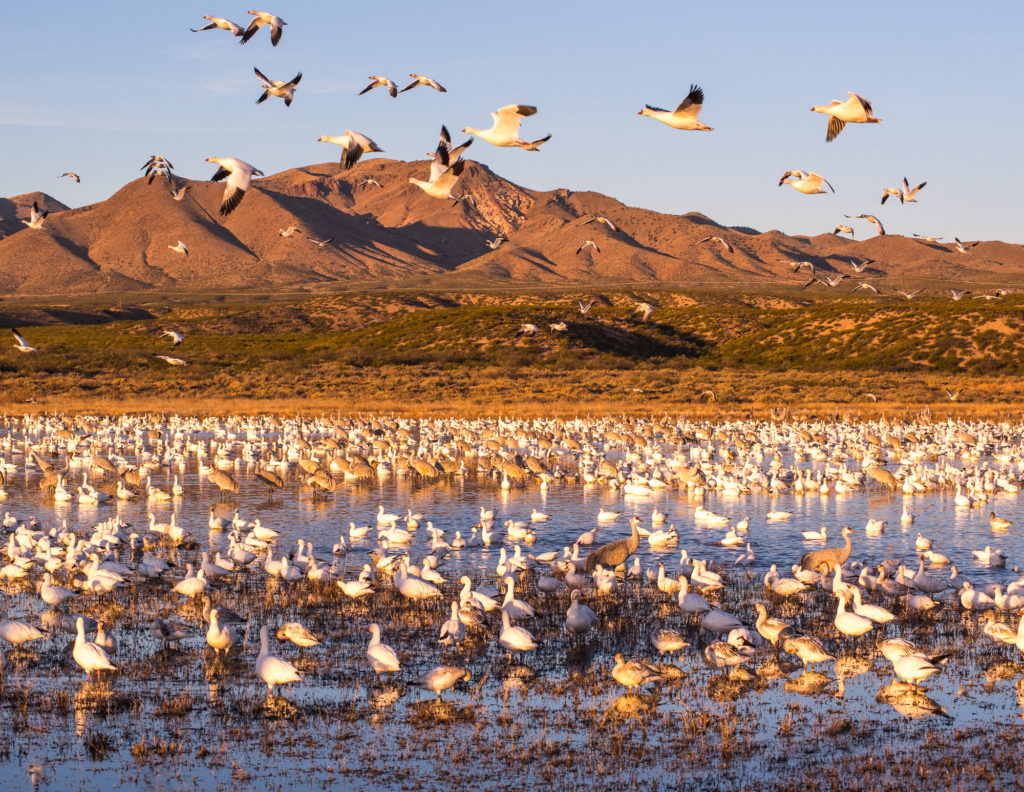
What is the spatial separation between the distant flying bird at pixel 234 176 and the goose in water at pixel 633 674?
21.4ft

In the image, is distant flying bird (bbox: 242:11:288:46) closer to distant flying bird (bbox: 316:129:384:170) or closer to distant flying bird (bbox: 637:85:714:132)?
distant flying bird (bbox: 316:129:384:170)

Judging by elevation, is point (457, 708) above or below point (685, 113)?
below

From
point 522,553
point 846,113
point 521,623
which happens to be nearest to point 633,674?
point 521,623

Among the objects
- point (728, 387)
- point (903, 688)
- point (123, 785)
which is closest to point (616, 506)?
point (903, 688)

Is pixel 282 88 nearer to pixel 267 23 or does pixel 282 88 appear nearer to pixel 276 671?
pixel 267 23

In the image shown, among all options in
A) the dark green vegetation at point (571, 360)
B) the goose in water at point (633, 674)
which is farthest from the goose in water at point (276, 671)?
the dark green vegetation at point (571, 360)

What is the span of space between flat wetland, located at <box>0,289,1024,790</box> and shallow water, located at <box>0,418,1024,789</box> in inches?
1.3

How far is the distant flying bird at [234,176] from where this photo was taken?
513 inches

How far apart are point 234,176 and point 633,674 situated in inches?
310

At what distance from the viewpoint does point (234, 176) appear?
13969mm

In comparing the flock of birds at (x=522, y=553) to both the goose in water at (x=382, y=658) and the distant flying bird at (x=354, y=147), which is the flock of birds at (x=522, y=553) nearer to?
the goose in water at (x=382, y=658)

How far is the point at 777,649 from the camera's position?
1206 cm

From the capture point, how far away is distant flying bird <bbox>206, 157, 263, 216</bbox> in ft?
42.8

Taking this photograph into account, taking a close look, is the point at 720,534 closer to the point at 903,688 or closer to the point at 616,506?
the point at 616,506
